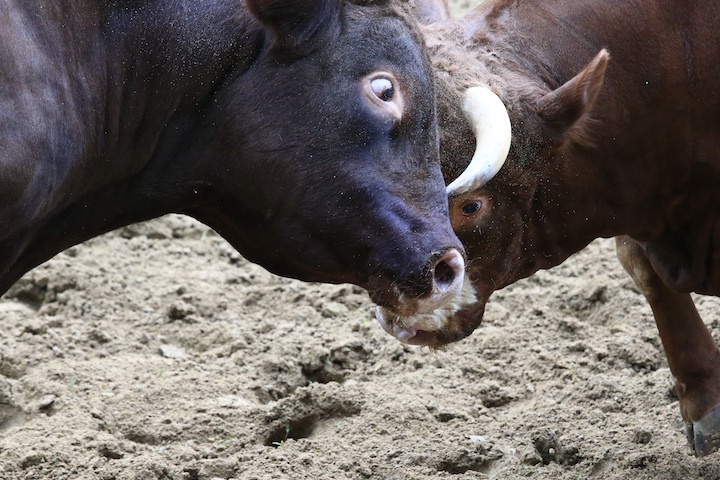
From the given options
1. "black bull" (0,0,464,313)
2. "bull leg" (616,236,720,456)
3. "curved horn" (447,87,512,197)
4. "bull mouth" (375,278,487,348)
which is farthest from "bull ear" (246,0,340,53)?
"bull leg" (616,236,720,456)

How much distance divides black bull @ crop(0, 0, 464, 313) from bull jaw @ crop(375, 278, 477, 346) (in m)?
0.50

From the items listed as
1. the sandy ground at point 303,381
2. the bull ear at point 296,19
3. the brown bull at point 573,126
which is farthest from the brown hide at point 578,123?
the bull ear at point 296,19

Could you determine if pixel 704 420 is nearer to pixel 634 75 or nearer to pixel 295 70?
pixel 634 75

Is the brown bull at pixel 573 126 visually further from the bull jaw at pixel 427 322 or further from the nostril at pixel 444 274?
the nostril at pixel 444 274

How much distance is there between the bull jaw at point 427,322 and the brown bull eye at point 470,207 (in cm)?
29

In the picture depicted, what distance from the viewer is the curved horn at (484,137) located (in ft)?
15.2

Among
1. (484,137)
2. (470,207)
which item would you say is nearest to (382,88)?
(484,137)

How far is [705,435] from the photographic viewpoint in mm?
5570

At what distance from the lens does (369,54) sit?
423cm

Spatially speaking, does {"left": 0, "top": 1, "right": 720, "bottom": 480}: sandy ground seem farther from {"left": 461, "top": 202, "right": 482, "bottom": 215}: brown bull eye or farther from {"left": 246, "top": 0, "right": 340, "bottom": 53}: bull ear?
{"left": 246, "top": 0, "right": 340, "bottom": 53}: bull ear

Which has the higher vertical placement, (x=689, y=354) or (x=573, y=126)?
(x=573, y=126)

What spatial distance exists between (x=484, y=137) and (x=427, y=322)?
0.77 meters

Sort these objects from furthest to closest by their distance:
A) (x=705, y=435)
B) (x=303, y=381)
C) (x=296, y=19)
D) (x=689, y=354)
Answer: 1. (x=303, y=381)
2. (x=689, y=354)
3. (x=705, y=435)
4. (x=296, y=19)

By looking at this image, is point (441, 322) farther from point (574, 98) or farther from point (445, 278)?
point (574, 98)
